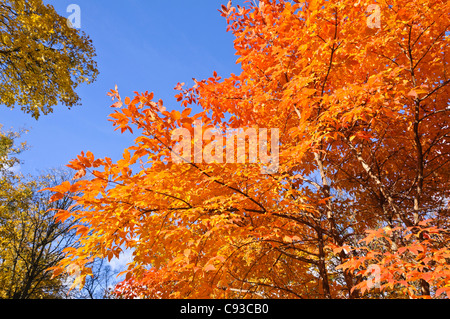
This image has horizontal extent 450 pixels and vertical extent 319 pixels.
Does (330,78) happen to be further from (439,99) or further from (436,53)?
(439,99)

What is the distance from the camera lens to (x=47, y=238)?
13.8m

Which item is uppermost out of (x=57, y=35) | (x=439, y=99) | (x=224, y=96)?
(x=57, y=35)

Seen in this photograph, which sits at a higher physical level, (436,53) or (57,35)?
(57,35)

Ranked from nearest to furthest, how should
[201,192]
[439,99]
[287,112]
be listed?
[201,192]
[439,99]
[287,112]

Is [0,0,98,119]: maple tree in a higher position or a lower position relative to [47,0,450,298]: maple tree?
higher

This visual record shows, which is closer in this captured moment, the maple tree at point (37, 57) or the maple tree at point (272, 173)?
the maple tree at point (272, 173)

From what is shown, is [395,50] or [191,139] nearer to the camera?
[191,139]

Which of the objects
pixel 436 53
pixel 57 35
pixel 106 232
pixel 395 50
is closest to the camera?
pixel 106 232

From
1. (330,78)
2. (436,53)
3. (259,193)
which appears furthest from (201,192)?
(436,53)

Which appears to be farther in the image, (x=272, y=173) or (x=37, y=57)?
(x=37, y=57)

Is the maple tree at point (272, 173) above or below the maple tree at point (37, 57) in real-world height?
below

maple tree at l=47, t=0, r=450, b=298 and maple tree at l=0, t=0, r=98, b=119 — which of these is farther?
maple tree at l=0, t=0, r=98, b=119

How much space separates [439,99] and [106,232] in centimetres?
523

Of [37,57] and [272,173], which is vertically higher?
[37,57]
